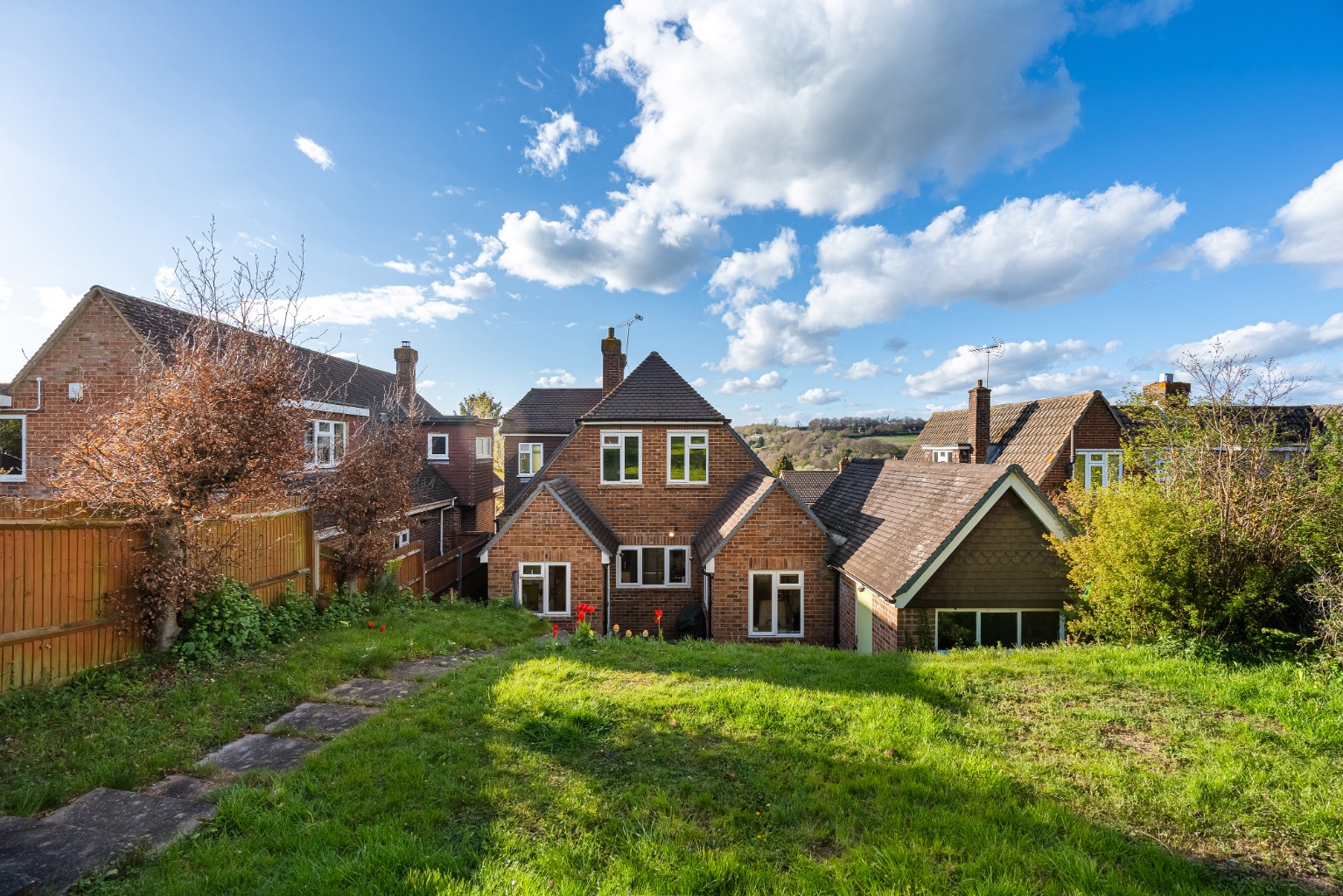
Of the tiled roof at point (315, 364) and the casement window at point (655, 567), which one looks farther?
the casement window at point (655, 567)

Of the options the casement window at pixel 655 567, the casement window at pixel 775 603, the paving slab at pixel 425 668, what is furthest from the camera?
the casement window at pixel 655 567

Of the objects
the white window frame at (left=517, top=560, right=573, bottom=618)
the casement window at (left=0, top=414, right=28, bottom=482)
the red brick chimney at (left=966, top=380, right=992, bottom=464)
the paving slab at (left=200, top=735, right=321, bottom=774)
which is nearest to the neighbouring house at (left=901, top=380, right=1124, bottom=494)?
the red brick chimney at (left=966, top=380, right=992, bottom=464)

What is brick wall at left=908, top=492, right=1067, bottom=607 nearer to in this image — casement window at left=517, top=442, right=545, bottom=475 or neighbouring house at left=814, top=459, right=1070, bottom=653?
neighbouring house at left=814, top=459, right=1070, bottom=653

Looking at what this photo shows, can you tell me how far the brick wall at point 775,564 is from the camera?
14.5 m

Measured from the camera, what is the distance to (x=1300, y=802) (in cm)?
462

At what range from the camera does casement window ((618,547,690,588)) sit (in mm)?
17109

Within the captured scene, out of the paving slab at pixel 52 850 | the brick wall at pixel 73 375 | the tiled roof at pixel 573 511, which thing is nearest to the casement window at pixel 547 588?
the tiled roof at pixel 573 511

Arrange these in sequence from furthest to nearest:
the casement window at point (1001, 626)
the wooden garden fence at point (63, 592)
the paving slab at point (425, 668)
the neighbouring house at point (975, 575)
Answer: the casement window at point (1001, 626), the neighbouring house at point (975, 575), the paving slab at point (425, 668), the wooden garden fence at point (63, 592)

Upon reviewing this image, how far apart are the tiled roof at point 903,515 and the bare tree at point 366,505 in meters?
11.5

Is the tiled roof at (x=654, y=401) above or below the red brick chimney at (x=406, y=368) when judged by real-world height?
below

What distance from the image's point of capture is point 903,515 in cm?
1341

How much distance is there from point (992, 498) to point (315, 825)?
40.5 ft

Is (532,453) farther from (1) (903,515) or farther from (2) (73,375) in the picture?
(1) (903,515)

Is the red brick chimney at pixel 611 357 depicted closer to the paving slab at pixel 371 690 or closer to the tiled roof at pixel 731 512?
the tiled roof at pixel 731 512
